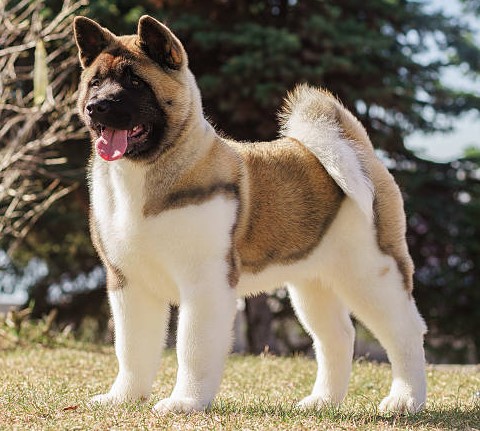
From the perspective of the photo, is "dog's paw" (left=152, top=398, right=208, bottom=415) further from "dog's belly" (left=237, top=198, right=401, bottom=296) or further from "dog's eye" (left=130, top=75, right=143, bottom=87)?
"dog's eye" (left=130, top=75, right=143, bottom=87)

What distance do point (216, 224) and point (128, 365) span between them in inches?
38.4

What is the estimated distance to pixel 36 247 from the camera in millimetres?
12594

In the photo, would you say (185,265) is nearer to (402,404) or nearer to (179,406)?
(179,406)

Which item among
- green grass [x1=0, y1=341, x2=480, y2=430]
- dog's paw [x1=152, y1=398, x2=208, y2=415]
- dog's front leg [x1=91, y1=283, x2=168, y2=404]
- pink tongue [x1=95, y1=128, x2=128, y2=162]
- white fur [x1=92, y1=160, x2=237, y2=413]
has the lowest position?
green grass [x1=0, y1=341, x2=480, y2=430]

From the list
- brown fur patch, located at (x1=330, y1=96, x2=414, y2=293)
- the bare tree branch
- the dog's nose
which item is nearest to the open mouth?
the dog's nose

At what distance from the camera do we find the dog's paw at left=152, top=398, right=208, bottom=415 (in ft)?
13.0

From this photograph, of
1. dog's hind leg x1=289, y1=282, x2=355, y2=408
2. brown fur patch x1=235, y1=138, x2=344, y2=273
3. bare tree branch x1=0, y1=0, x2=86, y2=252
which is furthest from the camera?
bare tree branch x1=0, y1=0, x2=86, y2=252

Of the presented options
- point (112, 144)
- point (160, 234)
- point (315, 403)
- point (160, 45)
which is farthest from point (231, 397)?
point (160, 45)

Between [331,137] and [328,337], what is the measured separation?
Answer: 1.20 meters

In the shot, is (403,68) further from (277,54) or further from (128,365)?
(128,365)

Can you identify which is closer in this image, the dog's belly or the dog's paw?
the dog's paw

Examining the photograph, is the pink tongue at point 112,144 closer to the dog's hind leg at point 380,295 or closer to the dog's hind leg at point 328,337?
the dog's hind leg at point 380,295

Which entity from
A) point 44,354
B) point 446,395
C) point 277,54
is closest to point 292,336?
point 277,54

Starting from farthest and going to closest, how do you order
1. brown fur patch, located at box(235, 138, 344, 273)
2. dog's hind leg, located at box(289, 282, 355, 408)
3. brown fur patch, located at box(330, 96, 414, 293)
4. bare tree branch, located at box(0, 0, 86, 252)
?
bare tree branch, located at box(0, 0, 86, 252)
dog's hind leg, located at box(289, 282, 355, 408)
brown fur patch, located at box(330, 96, 414, 293)
brown fur patch, located at box(235, 138, 344, 273)
